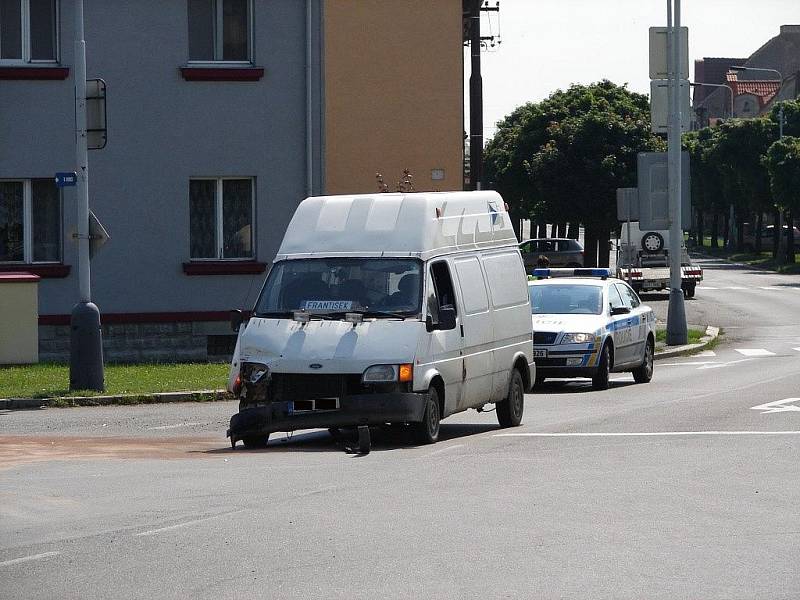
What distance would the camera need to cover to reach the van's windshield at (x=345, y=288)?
14289mm

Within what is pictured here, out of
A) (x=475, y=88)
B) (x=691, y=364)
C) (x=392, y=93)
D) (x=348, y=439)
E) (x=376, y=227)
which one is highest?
(x=475, y=88)

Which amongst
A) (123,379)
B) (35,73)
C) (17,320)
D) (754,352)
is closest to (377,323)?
(123,379)

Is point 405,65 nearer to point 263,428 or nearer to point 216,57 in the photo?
point 216,57

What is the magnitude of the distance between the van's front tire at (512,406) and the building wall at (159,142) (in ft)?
37.6

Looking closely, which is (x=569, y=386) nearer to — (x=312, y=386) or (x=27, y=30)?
(x=312, y=386)

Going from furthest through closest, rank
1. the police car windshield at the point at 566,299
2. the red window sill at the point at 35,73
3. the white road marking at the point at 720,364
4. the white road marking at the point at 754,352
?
the white road marking at the point at 754,352
the white road marking at the point at 720,364
the red window sill at the point at 35,73
the police car windshield at the point at 566,299

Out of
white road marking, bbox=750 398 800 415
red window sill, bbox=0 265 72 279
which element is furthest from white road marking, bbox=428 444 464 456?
red window sill, bbox=0 265 72 279

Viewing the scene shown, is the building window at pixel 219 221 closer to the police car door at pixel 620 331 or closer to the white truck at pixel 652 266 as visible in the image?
the police car door at pixel 620 331

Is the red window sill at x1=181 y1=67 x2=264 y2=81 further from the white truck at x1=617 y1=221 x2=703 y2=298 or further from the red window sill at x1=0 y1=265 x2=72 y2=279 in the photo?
the white truck at x1=617 y1=221 x2=703 y2=298

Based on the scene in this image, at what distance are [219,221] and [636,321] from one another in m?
8.14

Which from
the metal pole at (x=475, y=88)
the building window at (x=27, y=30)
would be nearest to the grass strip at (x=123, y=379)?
the building window at (x=27, y=30)

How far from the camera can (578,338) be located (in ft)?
70.9

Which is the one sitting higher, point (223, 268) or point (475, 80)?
point (475, 80)

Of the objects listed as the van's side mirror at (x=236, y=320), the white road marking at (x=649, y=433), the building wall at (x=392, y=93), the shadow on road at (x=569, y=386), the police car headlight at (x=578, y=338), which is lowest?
the shadow on road at (x=569, y=386)
